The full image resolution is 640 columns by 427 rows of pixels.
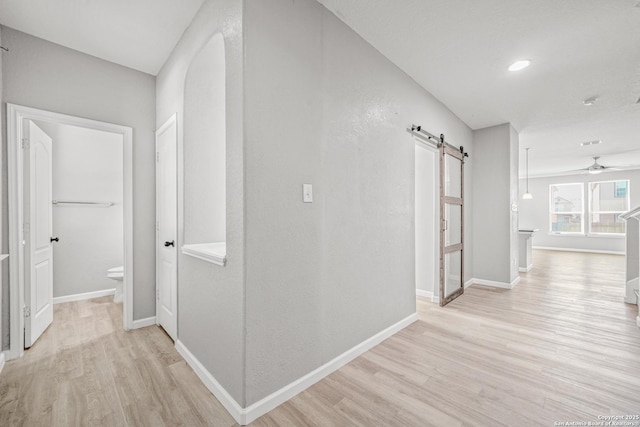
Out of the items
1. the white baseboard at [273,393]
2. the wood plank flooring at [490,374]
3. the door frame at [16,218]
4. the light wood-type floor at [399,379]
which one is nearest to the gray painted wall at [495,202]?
the wood plank flooring at [490,374]

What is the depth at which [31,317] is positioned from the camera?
2.42m

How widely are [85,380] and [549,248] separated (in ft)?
40.0

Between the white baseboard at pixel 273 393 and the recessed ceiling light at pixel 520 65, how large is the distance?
9.95ft

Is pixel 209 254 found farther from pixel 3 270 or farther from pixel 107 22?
pixel 107 22

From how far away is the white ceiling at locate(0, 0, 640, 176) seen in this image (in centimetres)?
203

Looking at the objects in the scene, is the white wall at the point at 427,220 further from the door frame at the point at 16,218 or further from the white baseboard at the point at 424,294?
the door frame at the point at 16,218

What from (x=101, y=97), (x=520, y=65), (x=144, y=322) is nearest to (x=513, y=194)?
(x=520, y=65)

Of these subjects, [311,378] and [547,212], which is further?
[547,212]

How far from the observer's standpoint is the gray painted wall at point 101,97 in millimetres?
2268

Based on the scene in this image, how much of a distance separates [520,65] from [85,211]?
5754 millimetres

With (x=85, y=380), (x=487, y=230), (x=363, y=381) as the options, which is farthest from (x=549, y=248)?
(x=85, y=380)

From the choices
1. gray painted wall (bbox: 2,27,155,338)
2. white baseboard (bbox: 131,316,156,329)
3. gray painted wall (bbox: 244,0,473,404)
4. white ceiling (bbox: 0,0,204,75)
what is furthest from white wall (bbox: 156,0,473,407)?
white baseboard (bbox: 131,316,156,329)

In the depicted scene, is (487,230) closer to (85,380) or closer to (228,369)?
(228,369)

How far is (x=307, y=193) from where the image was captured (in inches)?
73.9
